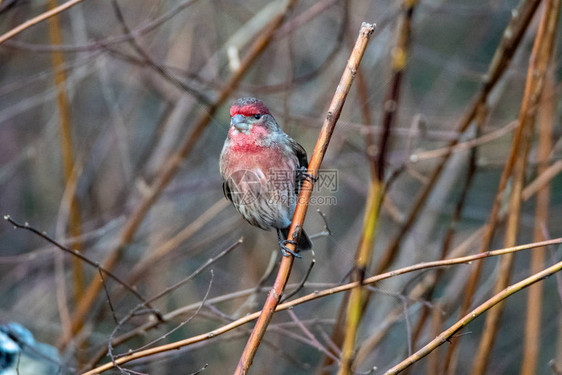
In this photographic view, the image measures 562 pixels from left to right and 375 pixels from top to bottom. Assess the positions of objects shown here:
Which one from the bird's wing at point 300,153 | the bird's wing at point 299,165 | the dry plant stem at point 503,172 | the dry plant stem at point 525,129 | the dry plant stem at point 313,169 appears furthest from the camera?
the bird's wing at point 300,153

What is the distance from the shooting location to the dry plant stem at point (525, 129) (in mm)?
2727

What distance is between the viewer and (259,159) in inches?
123

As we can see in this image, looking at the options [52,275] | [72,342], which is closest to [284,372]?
[52,275]

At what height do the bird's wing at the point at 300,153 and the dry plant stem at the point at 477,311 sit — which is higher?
the bird's wing at the point at 300,153

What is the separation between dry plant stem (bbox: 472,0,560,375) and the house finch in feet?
3.13

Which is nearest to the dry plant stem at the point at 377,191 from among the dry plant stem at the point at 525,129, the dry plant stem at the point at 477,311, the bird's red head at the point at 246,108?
the dry plant stem at the point at 477,311

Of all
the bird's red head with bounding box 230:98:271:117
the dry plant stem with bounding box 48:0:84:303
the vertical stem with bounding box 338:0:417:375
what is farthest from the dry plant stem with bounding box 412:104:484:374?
the dry plant stem with bounding box 48:0:84:303

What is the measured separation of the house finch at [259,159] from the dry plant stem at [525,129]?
0.95 m

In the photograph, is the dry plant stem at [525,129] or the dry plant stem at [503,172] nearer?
the dry plant stem at [525,129]

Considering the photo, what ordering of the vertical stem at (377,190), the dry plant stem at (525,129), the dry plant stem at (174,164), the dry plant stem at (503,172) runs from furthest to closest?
the dry plant stem at (174,164), the dry plant stem at (503,172), the dry plant stem at (525,129), the vertical stem at (377,190)

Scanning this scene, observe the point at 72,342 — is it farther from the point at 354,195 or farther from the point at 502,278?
the point at 354,195

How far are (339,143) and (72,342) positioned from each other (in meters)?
2.33

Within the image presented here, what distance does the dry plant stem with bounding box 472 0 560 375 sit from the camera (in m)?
2.73
